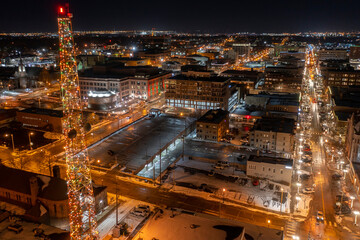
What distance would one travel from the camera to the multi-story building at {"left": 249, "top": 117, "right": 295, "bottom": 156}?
170ft

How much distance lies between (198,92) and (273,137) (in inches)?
1083

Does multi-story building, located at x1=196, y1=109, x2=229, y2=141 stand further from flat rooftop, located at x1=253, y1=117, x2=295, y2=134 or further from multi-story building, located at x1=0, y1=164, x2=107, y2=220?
multi-story building, located at x1=0, y1=164, x2=107, y2=220

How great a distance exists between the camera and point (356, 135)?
4672 centimetres

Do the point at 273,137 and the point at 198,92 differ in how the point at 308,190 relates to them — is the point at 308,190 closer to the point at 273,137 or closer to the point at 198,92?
the point at 273,137

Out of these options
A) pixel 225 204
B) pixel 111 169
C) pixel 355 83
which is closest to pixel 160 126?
pixel 111 169

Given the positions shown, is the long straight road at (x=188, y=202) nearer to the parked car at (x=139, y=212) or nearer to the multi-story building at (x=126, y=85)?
the parked car at (x=139, y=212)

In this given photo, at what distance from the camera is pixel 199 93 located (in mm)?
75562

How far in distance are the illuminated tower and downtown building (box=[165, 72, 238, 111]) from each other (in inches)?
2142

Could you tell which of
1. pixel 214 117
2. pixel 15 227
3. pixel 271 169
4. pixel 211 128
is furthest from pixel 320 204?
pixel 15 227

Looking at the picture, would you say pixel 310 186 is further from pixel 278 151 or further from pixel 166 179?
pixel 166 179

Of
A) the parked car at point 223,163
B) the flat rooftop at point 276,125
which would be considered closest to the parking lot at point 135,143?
the parked car at point 223,163

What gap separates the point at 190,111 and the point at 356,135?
38.9m

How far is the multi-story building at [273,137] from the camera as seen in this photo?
170 feet

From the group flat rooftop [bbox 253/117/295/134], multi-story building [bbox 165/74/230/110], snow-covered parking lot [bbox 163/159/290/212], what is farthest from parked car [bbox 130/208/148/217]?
multi-story building [bbox 165/74/230/110]
